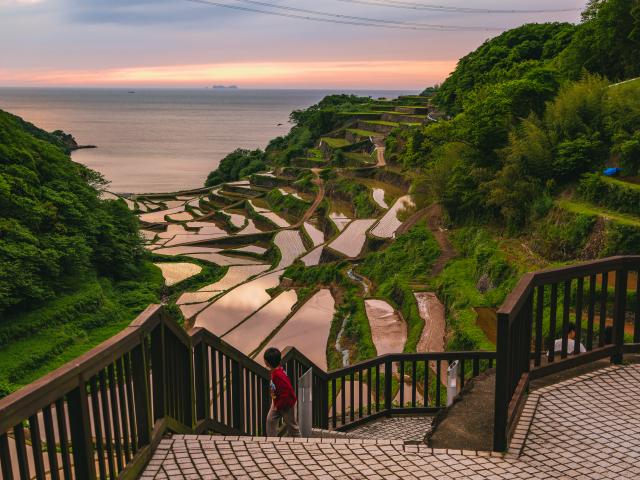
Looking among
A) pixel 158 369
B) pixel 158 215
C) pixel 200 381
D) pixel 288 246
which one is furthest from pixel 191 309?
pixel 158 215

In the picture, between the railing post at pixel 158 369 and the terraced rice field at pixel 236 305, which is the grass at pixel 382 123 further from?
the railing post at pixel 158 369

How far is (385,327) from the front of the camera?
19609 millimetres

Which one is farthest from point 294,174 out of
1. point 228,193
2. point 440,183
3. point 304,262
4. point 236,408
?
point 236,408

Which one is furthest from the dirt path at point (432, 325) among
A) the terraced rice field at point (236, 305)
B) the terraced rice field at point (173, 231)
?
the terraced rice field at point (173, 231)

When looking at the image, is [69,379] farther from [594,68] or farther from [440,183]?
[594,68]

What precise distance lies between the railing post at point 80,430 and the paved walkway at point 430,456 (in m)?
0.86

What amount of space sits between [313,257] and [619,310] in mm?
27241

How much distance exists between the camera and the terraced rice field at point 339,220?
37.7m

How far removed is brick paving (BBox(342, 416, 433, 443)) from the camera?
30.6ft

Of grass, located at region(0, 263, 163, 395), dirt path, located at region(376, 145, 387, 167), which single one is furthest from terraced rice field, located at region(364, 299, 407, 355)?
dirt path, located at region(376, 145, 387, 167)

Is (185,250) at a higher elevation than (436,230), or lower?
lower

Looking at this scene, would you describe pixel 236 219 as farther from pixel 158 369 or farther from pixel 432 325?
pixel 158 369

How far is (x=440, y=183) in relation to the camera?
83.6ft

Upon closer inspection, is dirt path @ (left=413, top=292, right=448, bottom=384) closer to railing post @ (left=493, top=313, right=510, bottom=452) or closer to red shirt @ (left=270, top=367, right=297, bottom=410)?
red shirt @ (left=270, top=367, right=297, bottom=410)
